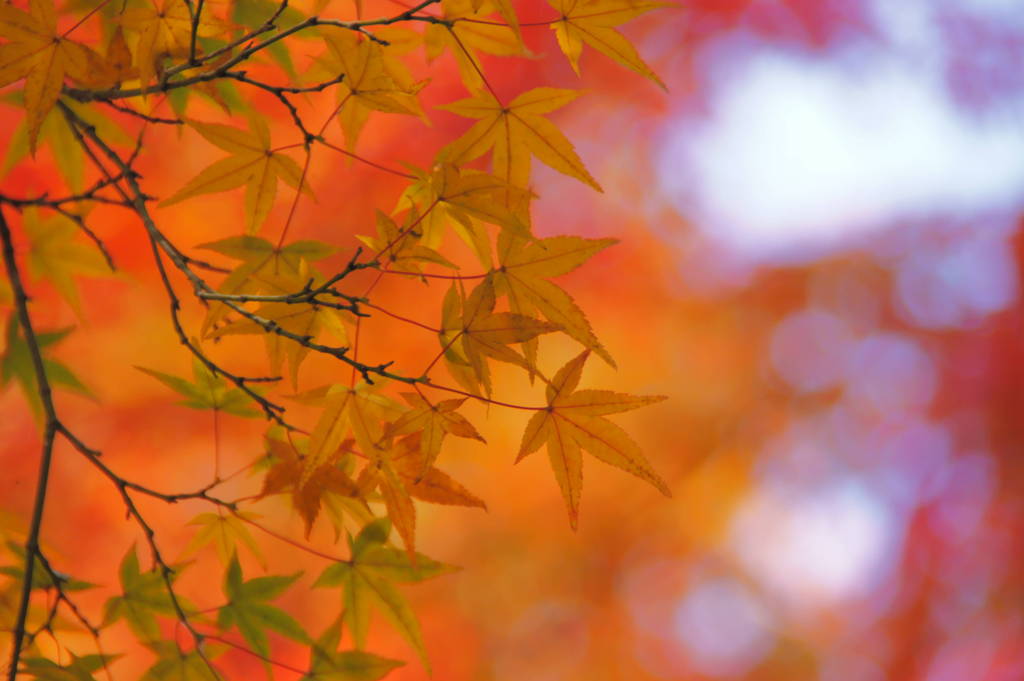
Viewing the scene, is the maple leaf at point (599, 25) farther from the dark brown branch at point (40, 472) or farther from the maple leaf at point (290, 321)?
the dark brown branch at point (40, 472)

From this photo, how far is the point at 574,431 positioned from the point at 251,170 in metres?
0.25

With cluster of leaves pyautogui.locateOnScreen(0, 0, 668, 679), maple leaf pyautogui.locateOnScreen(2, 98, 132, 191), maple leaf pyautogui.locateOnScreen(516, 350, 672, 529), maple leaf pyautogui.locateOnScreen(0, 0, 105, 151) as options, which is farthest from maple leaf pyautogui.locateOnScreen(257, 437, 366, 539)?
maple leaf pyautogui.locateOnScreen(2, 98, 132, 191)

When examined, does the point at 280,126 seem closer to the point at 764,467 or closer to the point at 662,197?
the point at 662,197

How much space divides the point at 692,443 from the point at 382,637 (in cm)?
71

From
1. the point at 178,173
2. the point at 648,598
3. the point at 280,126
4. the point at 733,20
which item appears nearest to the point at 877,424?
the point at 648,598

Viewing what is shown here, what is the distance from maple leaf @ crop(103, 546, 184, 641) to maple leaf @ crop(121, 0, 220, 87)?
30 centimetres

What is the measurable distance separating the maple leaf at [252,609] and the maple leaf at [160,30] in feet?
1.00

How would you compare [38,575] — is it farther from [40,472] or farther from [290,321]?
[290,321]

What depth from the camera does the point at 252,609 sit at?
53 centimetres

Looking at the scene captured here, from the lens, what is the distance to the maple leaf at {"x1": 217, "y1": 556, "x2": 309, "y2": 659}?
1.73 ft

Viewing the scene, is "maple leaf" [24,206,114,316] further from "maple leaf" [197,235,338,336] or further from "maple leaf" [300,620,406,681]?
"maple leaf" [300,620,406,681]

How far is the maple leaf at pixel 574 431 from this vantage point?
41 centimetres

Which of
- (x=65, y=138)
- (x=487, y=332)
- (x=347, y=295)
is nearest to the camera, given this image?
(x=487, y=332)

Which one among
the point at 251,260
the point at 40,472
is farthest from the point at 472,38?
the point at 40,472
